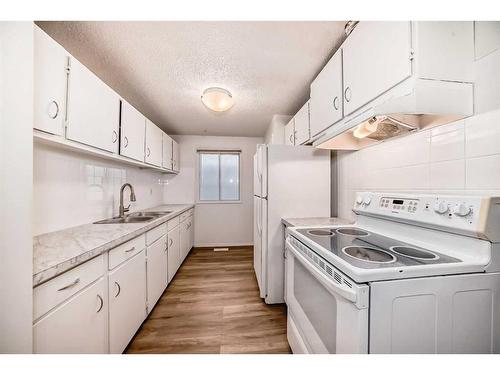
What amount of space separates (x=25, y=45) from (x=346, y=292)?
56.7 inches

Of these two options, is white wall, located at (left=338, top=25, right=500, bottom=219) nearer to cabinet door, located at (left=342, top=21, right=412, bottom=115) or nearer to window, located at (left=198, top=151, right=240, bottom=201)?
cabinet door, located at (left=342, top=21, right=412, bottom=115)

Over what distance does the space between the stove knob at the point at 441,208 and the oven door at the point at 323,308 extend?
0.58 metres

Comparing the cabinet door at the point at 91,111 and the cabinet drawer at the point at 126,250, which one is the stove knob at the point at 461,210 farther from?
the cabinet door at the point at 91,111

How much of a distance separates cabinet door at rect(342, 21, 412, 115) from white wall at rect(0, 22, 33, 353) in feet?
4.78

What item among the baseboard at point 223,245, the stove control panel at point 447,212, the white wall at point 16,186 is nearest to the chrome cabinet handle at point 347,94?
the stove control panel at point 447,212

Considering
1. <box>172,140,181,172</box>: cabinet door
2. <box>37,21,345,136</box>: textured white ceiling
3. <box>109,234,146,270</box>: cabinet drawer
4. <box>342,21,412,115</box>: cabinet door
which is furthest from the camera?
<box>172,140,181,172</box>: cabinet door

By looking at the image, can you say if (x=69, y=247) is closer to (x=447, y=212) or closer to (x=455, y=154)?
(x=447, y=212)

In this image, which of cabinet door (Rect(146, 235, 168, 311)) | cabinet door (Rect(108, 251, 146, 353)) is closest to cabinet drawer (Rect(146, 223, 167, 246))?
cabinet door (Rect(146, 235, 168, 311))

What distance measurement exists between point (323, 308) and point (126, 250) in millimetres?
1232

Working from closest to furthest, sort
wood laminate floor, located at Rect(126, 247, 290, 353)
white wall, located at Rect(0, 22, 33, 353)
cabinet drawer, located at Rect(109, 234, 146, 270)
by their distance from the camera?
white wall, located at Rect(0, 22, 33, 353)
cabinet drawer, located at Rect(109, 234, 146, 270)
wood laminate floor, located at Rect(126, 247, 290, 353)

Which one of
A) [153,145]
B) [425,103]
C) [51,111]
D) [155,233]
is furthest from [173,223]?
[425,103]

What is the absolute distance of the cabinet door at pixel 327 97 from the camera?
4.39 ft

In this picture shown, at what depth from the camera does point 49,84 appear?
3.38 feet

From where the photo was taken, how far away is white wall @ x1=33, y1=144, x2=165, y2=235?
4.32 ft
